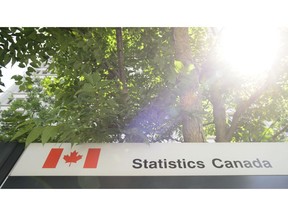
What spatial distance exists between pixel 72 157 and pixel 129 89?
3.77ft

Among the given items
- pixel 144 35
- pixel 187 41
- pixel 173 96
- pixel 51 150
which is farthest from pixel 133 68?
pixel 51 150

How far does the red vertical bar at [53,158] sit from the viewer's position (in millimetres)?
1659

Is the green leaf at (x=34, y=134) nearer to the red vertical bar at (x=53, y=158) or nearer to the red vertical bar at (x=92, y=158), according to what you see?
the red vertical bar at (x=53, y=158)

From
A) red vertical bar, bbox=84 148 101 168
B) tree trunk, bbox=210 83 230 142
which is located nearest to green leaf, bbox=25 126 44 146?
red vertical bar, bbox=84 148 101 168

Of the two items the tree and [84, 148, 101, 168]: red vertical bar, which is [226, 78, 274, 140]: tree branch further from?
[84, 148, 101, 168]: red vertical bar

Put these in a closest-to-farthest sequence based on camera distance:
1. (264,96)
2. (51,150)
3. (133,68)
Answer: (51,150)
(133,68)
(264,96)

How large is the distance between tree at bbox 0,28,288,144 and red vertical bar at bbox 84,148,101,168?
105 mm

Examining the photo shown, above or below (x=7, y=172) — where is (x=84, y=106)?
above

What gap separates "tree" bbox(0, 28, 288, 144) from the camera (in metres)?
1.84

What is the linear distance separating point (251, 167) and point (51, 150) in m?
1.24

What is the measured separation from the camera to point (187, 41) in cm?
400

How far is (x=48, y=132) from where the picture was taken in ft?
5.36

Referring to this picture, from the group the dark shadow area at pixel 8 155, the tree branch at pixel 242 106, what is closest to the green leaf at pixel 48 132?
the dark shadow area at pixel 8 155

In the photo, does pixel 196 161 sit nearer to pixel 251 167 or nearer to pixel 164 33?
pixel 251 167
